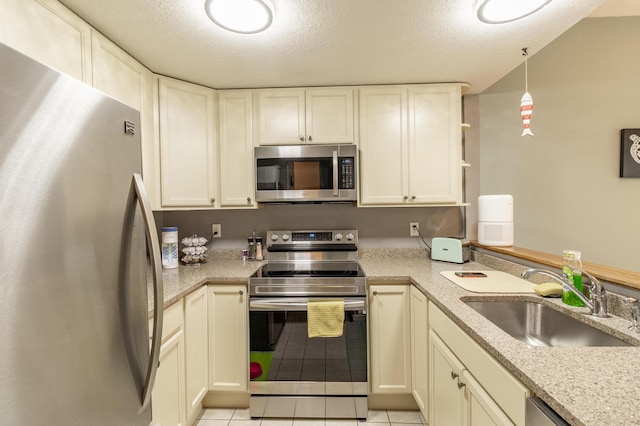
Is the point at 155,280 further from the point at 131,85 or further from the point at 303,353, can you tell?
the point at 131,85

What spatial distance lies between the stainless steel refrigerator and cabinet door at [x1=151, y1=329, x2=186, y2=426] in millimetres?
558

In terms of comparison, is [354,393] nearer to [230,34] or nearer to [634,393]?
[634,393]

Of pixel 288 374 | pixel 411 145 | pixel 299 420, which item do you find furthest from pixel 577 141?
pixel 299 420

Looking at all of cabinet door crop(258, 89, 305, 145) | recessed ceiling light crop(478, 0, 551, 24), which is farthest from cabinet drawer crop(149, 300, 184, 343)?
recessed ceiling light crop(478, 0, 551, 24)

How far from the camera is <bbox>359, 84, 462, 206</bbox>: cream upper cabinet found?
7.07 ft

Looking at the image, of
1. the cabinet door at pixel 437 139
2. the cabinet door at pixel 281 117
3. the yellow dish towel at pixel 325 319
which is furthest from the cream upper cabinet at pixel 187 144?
the cabinet door at pixel 437 139

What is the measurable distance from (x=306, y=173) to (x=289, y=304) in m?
0.93

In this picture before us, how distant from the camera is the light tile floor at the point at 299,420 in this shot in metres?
1.79

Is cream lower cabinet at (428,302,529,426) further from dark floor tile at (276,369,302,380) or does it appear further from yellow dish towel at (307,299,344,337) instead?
dark floor tile at (276,369,302,380)

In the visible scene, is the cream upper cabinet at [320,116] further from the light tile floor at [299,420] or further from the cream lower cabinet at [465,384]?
the light tile floor at [299,420]

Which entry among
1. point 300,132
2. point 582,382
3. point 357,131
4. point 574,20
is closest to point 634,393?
point 582,382

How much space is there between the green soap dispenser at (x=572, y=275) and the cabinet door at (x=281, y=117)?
1.71 metres

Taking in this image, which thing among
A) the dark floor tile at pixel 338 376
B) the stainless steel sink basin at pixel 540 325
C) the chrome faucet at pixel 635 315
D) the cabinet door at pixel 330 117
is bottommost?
the dark floor tile at pixel 338 376

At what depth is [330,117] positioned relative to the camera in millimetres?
2174
